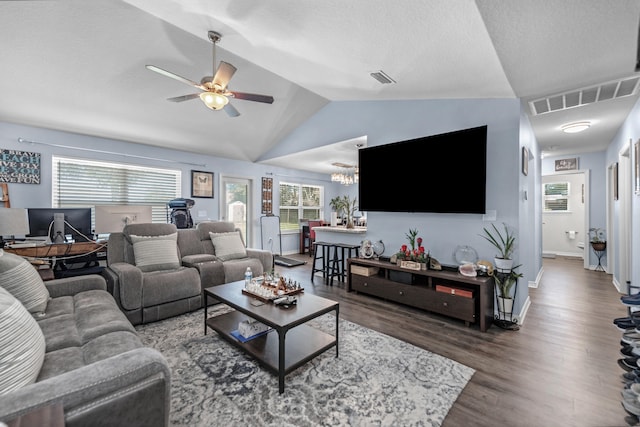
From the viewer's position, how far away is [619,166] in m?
3.91

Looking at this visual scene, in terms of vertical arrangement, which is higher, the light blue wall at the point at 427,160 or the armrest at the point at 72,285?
the light blue wall at the point at 427,160

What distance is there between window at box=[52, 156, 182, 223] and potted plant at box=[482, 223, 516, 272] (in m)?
5.31

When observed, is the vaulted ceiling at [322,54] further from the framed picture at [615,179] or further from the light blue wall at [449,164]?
the framed picture at [615,179]

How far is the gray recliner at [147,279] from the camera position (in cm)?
269

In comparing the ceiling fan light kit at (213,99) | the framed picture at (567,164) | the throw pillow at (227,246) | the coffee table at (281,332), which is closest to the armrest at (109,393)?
the coffee table at (281,332)

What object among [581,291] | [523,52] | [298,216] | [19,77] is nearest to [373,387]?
[523,52]

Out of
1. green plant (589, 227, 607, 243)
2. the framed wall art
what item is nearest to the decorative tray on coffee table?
the framed wall art

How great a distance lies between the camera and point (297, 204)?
7.77m

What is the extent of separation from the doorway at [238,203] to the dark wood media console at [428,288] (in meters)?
3.49

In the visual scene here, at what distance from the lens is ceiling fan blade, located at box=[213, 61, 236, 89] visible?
235cm

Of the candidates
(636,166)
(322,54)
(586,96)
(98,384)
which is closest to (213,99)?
(322,54)

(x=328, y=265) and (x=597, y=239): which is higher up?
(x=597, y=239)

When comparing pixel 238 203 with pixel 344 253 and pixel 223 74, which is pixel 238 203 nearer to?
pixel 344 253

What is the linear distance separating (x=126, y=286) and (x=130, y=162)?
3037 millimetres
